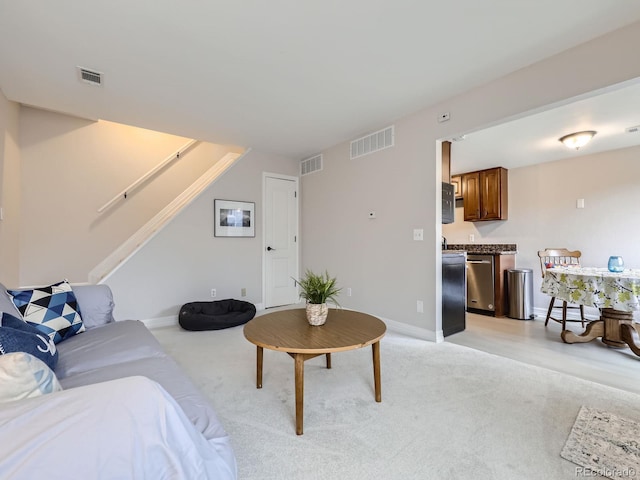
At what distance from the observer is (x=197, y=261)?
400 centimetres

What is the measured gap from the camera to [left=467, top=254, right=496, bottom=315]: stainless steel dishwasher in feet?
13.8

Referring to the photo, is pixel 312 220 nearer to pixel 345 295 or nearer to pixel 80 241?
pixel 345 295

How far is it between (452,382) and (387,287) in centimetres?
149

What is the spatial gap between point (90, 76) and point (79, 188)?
2010mm

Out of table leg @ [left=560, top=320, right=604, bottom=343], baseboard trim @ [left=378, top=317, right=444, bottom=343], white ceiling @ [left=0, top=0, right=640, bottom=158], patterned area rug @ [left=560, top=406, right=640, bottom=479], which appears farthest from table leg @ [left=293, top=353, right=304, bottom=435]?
A: table leg @ [left=560, top=320, right=604, bottom=343]

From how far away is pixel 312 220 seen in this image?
184 inches

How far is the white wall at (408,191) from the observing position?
6.95 ft

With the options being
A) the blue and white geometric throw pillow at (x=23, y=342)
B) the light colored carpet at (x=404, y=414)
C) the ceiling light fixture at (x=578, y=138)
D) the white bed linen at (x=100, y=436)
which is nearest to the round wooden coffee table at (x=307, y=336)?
Answer: the light colored carpet at (x=404, y=414)

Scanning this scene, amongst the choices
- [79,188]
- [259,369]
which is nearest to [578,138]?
[259,369]

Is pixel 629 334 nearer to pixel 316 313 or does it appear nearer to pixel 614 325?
pixel 614 325

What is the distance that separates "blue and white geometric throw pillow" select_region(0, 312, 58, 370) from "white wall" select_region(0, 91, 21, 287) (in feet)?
7.37

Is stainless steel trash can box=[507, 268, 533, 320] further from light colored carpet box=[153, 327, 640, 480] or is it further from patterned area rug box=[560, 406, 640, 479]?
patterned area rug box=[560, 406, 640, 479]

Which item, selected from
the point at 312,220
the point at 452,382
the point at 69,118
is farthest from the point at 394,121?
the point at 69,118

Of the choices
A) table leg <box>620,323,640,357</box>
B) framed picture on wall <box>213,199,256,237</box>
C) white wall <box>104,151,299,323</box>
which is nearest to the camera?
table leg <box>620,323,640,357</box>
